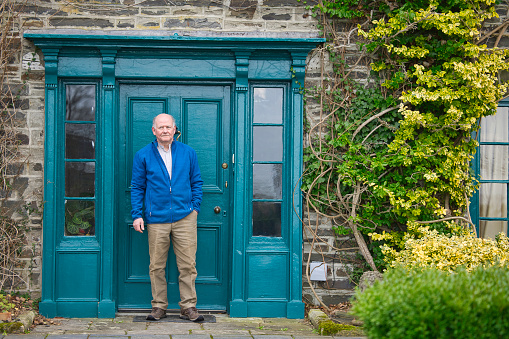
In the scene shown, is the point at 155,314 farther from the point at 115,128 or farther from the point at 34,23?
the point at 34,23

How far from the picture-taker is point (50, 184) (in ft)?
17.2

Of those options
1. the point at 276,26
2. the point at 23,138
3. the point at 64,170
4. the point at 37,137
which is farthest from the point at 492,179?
the point at 23,138

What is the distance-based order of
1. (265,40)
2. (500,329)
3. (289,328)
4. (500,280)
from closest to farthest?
1. (500,329)
2. (500,280)
3. (289,328)
4. (265,40)

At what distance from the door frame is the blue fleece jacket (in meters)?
0.43

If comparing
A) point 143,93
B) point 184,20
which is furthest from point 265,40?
point 143,93

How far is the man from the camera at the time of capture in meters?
4.97

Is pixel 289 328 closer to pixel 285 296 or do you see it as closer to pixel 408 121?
pixel 285 296

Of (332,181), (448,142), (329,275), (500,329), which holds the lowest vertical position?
(329,275)

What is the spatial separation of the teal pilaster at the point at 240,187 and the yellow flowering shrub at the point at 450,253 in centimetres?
163

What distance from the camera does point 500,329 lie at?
2742mm

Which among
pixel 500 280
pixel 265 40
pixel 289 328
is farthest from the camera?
pixel 265 40

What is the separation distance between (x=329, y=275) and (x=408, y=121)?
6.24 ft

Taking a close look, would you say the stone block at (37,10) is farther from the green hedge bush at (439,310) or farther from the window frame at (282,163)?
the green hedge bush at (439,310)

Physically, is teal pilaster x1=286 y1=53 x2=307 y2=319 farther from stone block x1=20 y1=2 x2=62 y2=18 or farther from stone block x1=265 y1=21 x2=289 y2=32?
stone block x1=20 y1=2 x2=62 y2=18
